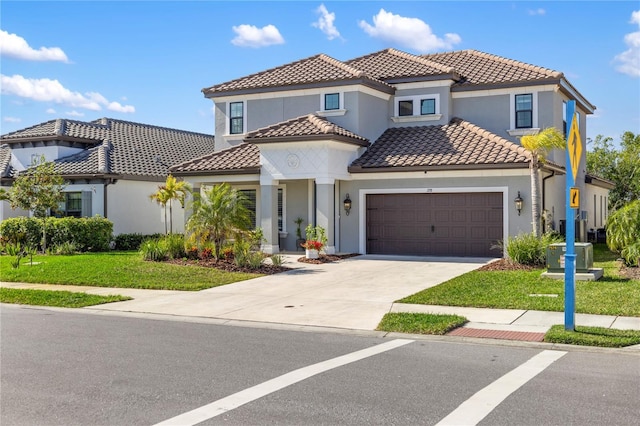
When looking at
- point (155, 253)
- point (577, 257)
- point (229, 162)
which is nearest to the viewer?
point (577, 257)

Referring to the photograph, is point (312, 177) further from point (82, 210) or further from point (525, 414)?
point (525, 414)

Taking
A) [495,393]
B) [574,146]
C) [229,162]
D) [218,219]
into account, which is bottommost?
[495,393]

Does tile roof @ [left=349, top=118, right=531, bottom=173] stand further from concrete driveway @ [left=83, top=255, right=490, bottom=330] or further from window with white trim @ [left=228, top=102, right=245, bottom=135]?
window with white trim @ [left=228, top=102, right=245, bottom=135]

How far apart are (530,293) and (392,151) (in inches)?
434

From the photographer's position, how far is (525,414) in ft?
21.8

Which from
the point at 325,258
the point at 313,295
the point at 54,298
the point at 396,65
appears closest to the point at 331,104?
the point at 396,65

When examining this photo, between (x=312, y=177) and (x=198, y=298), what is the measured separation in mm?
9442

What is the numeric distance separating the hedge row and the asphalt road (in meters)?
15.4

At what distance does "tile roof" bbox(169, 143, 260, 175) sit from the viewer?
2505 centimetres

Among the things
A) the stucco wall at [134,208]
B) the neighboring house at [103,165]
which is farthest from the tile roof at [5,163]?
the stucco wall at [134,208]

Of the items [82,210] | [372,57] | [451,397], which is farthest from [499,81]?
[451,397]

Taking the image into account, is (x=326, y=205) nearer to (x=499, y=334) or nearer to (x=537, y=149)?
(x=537, y=149)

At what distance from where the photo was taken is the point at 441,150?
77.6 feet

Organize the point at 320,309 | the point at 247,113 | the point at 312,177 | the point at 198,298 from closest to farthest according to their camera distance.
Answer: the point at 320,309
the point at 198,298
the point at 312,177
the point at 247,113
